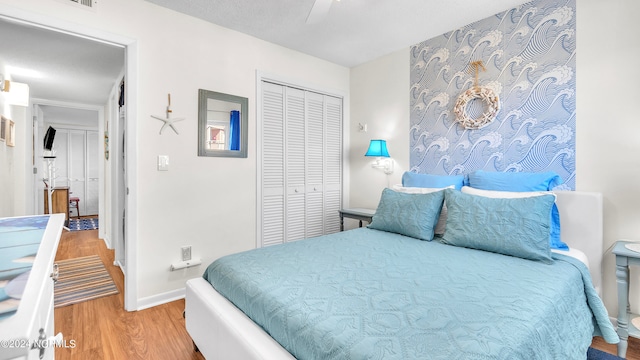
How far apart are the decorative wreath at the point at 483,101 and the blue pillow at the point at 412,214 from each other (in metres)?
0.85

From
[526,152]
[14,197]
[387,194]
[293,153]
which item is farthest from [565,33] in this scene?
[14,197]

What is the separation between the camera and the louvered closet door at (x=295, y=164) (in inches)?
135

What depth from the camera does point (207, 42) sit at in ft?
9.14

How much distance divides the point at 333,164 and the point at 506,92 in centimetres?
200

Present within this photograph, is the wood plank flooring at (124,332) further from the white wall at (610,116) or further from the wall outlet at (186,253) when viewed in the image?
the white wall at (610,116)

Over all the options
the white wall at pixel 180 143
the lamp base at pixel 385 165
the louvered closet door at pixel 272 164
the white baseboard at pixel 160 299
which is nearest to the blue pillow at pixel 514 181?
the lamp base at pixel 385 165

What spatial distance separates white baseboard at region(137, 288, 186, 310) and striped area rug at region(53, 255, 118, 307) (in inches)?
22.0

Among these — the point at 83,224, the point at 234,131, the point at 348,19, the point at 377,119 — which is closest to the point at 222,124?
the point at 234,131

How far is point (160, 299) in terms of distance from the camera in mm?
2562

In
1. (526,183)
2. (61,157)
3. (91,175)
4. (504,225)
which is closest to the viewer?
(504,225)

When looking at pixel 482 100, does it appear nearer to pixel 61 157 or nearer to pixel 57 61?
pixel 57 61

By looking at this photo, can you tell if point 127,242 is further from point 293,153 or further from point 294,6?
point 294,6

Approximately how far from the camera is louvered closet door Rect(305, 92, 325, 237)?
11.9 feet

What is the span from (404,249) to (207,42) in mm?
2467
